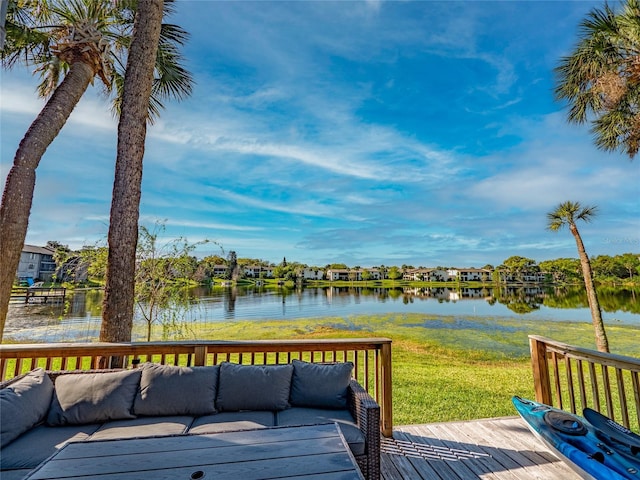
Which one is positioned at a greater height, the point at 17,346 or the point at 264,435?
the point at 17,346

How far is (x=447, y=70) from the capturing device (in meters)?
7.65

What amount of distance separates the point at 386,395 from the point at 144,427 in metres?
2.07

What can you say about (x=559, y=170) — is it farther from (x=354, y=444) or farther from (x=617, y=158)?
(x=354, y=444)

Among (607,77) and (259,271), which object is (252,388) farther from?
(259,271)

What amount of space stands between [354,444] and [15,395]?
2.25m

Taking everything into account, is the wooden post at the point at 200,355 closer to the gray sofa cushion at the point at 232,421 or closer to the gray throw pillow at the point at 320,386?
the gray sofa cushion at the point at 232,421

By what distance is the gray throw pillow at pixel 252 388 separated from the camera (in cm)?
234

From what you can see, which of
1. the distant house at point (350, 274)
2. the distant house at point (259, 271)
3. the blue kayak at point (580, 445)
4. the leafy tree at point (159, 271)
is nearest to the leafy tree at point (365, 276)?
the distant house at point (350, 274)

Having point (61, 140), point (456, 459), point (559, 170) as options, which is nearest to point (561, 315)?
point (559, 170)

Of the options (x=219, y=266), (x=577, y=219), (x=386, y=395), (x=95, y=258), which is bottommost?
(x=386, y=395)

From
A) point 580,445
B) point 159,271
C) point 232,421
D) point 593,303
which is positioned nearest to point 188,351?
point 232,421

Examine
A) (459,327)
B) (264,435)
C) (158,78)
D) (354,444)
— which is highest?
(158,78)

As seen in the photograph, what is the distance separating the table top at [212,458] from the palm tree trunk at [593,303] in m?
10.8

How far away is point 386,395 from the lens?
9.50ft
